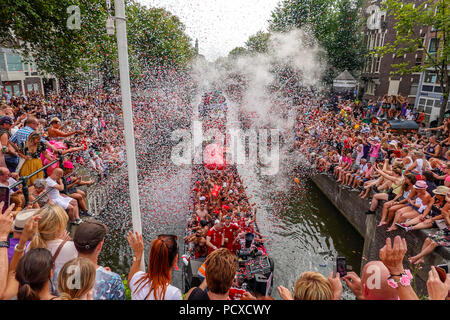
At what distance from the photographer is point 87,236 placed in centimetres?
219

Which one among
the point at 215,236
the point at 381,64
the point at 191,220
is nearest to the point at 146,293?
the point at 215,236

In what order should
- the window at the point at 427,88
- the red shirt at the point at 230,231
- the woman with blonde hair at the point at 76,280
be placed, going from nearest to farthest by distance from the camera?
1. the woman with blonde hair at the point at 76,280
2. the red shirt at the point at 230,231
3. the window at the point at 427,88

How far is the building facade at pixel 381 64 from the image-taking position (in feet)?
78.0

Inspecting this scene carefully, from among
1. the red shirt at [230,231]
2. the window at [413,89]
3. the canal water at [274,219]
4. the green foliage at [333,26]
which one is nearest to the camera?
the red shirt at [230,231]

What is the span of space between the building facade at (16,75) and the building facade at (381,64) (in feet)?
98.3

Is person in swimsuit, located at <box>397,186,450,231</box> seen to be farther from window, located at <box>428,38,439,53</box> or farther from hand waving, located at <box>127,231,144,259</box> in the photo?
window, located at <box>428,38,439,53</box>

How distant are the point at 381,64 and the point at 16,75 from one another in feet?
112

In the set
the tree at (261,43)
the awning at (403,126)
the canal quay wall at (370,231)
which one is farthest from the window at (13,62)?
the awning at (403,126)

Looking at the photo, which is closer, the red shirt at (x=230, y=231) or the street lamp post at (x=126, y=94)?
the street lamp post at (x=126, y=94)

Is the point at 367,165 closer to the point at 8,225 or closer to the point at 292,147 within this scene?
the point at 292,147

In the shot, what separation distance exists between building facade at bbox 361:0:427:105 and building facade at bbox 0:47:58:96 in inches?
1179

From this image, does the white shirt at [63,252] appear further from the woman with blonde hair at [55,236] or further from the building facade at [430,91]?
the building facade at [430,91]

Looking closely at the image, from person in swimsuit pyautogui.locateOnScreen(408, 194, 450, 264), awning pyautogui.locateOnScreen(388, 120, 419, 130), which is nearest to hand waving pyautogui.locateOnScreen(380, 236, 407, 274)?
person in swimsuit pyautogui.locateOnScreen(408, 194, 450, 264)
